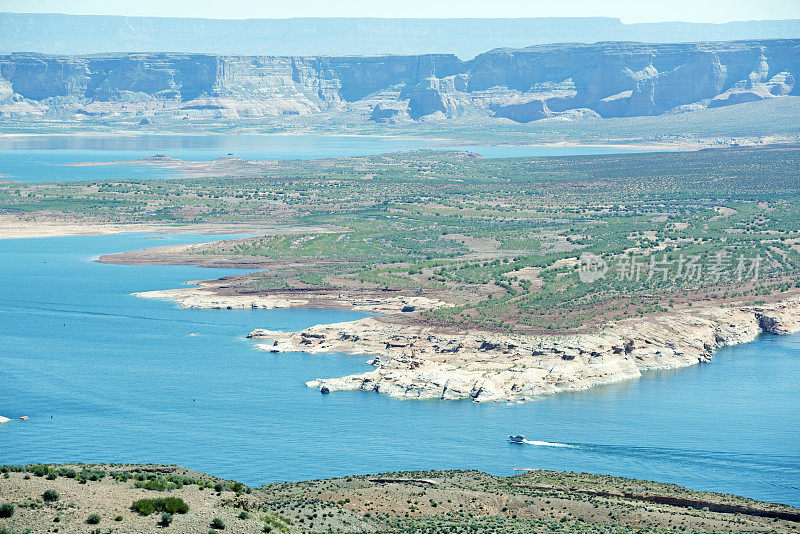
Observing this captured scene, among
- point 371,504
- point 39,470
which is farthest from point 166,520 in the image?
point 371,504

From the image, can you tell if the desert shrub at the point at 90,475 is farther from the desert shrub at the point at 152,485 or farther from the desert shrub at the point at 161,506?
the desert shrub at the point at 161,506

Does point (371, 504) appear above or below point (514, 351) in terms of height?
above

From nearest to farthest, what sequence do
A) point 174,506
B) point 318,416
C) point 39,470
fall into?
1. point 174,506
2. point 39,470
3. point 318,416

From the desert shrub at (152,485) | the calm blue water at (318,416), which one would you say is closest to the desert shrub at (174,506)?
the desert shrub at (152,485)

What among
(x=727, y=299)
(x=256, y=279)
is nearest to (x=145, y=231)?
(x=256, y=279)

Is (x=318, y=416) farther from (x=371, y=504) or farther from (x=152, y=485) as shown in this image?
(x=152, y=485)

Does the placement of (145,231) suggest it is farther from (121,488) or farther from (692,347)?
(121,488)
